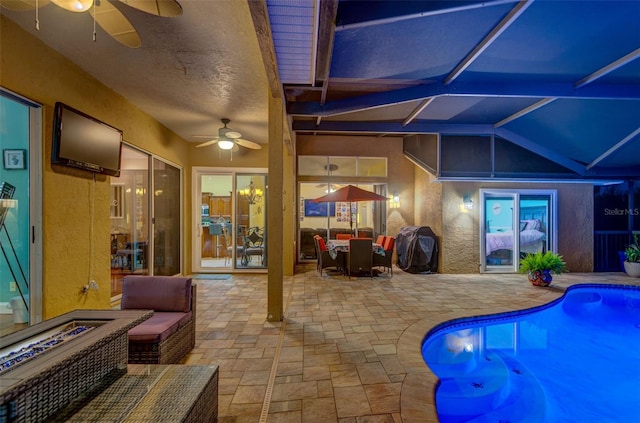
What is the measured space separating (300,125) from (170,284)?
15.4 feet

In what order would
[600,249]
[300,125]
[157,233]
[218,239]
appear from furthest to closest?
1. [218,239]
2. [600,249]
3. [300,125]
4. [157,233]

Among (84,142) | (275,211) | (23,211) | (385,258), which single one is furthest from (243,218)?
(23,211)

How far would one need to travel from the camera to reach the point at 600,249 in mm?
7246

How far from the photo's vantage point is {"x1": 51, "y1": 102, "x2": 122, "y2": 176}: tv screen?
3.03 m

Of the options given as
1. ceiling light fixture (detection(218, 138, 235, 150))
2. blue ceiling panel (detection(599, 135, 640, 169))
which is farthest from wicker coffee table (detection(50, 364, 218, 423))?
blue ceiling panel (detection(599, 135, 640, 169))

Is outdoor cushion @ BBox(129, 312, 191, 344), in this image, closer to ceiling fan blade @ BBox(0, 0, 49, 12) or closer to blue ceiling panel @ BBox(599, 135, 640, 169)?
ceiling fan blade @ BBox(0, 0, 49, 12)

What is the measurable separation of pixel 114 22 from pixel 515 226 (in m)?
8.43

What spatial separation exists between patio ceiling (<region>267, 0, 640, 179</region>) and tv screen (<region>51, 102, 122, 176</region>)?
2487 mm

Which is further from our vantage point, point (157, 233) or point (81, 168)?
point (157, 233)

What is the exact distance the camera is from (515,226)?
7.04m

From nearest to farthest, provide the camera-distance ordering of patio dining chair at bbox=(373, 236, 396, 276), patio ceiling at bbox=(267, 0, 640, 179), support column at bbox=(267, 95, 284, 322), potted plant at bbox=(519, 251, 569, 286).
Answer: patio ceiling at bbox=(267, 0, 640, 179), support column at bbox=(267, 95, 284, 322), potted plant at bbox=(519, 251, 569, 286), patio dining chair at bbox=(373, 236, 396, 276)

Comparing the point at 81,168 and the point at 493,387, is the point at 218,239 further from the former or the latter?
the point at 493,387

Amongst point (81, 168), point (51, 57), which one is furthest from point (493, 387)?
point (51, 57)

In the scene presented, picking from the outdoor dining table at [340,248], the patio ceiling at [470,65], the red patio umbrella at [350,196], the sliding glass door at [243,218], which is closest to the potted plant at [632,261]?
the patio ceiling at [470,65]
